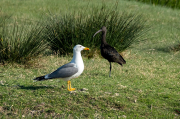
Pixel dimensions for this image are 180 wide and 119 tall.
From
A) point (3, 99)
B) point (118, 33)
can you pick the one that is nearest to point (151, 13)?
point (118, 33)

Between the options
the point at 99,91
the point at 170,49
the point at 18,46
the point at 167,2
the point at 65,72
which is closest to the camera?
the point at 65,72

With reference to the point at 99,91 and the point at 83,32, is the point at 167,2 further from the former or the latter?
the point at 99,91

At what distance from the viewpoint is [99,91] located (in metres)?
5.45

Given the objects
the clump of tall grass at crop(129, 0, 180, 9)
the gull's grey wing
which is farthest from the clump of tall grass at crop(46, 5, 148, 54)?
the clump of tall grass at crop(129, 0, 180, 9)

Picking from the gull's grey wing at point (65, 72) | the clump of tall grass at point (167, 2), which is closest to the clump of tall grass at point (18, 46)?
the gull's grey wing at point (65, 72)

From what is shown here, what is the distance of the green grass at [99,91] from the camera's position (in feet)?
15.0

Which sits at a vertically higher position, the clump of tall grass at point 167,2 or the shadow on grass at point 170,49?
the shadow on grass at point 170,49

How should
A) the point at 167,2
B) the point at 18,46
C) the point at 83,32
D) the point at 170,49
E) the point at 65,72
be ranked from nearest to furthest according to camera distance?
1. the point at 65,72
2. the point at 18,46
3. the point at 83,32
4. the point at 170,49
5. the point at 167,2

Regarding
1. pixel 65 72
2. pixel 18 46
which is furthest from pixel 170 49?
pixel 65 72

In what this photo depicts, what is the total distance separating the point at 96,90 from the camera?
5.50 meters

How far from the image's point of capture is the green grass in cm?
456

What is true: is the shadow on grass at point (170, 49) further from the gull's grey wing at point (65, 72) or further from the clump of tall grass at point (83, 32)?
the gull's grey wing at point (65, 72)

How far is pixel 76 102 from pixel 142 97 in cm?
130

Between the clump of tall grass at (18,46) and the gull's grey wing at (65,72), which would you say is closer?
the gull's grey wing at (65,72)
